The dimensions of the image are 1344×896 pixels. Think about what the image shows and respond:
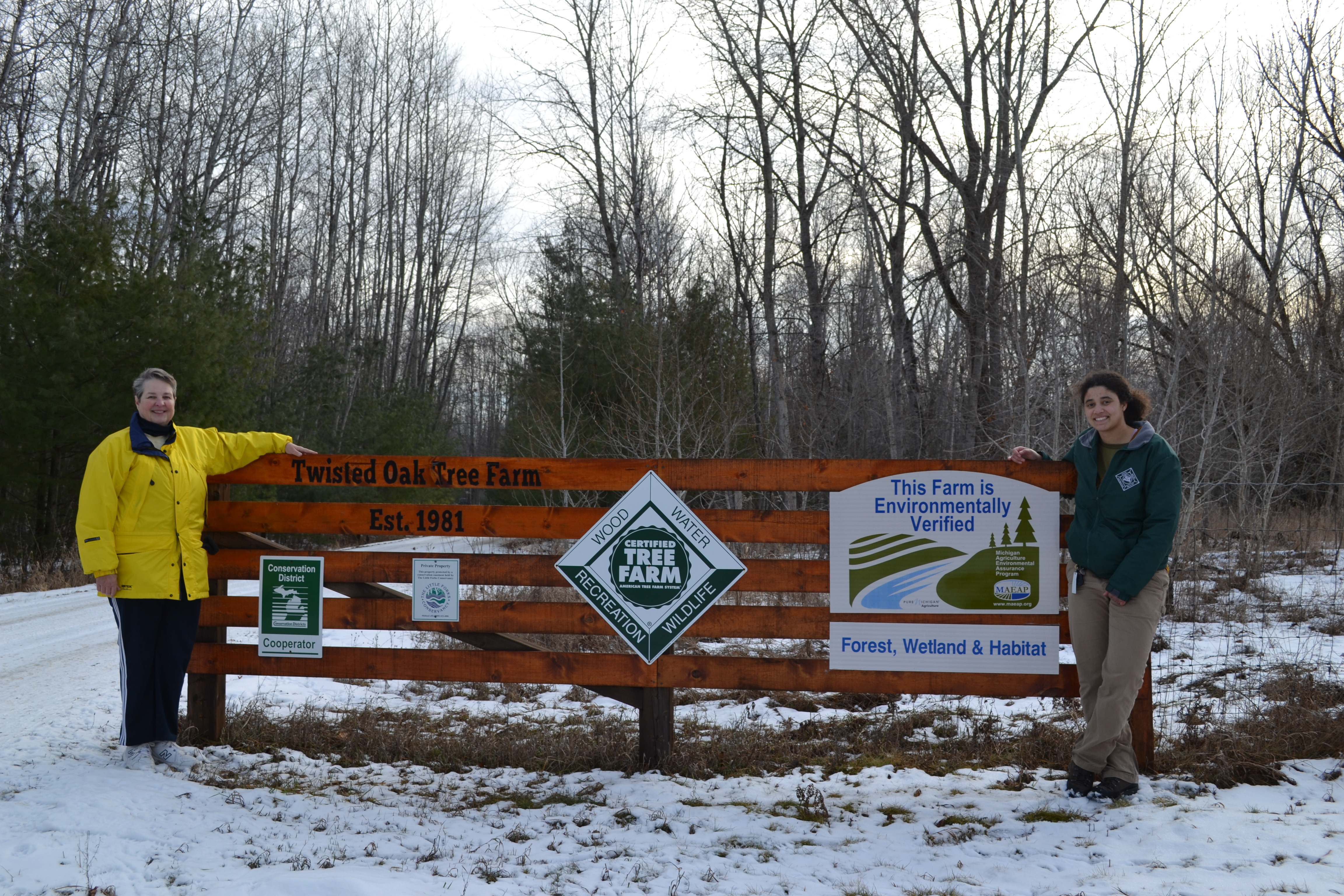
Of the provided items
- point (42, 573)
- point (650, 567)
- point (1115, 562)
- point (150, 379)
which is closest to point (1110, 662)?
point (1115, 562)

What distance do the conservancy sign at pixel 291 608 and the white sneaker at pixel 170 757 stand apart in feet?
2.10

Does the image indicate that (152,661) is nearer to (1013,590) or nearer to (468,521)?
(468,521)

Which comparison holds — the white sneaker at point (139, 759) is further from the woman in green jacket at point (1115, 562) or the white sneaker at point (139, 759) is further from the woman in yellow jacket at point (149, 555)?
the woman in green jacket at point (1115, 562)

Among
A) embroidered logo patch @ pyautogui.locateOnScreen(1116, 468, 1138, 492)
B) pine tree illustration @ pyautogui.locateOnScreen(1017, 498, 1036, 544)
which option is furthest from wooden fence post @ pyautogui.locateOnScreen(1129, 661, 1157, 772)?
embroidered logo patch @ pyautogui.locateOnScreen(1116, 468, 1138, 492)

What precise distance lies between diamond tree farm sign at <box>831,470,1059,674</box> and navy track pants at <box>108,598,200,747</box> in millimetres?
3509

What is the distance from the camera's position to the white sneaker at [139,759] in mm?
4684

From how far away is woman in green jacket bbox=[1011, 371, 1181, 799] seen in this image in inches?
165

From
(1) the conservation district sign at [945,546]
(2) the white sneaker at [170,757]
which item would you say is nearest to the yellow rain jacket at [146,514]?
(2) the white sneaker at [170,757]

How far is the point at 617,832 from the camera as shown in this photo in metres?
4.12

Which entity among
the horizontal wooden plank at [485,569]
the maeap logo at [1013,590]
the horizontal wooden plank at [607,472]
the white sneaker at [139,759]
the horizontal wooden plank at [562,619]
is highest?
the horizontal wooden plank at [607,472]

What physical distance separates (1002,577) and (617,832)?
2.38m

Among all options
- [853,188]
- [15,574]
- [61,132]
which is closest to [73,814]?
[15,574]

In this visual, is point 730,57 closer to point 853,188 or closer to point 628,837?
point 853,188

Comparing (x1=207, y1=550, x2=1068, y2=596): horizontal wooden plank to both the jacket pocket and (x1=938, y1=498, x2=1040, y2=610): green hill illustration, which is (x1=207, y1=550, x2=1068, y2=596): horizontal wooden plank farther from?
the jacket pocket
